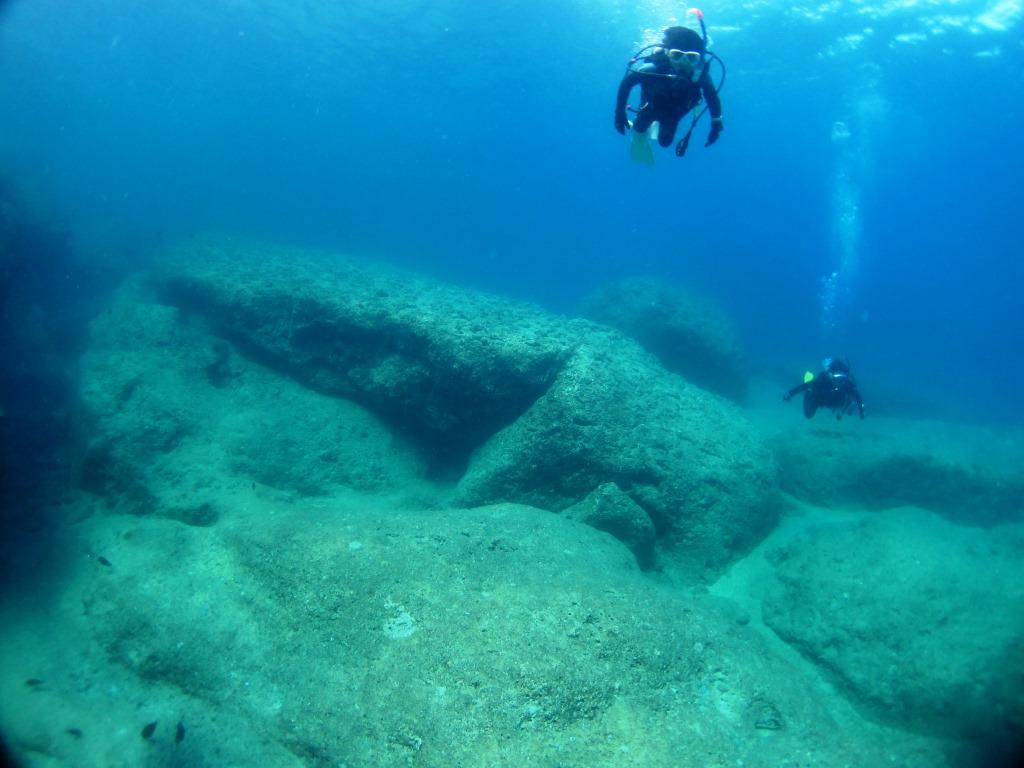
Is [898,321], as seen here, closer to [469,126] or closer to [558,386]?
[558,386]

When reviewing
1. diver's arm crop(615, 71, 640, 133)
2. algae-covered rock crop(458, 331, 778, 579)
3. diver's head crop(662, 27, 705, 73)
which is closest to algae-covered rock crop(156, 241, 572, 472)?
algae-covered rock crop(458, 331, 778, 579)

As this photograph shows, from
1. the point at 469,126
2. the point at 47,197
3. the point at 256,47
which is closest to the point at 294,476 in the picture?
the point at 47,197

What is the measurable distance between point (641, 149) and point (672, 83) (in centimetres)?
73

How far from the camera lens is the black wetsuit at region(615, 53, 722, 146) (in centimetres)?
518

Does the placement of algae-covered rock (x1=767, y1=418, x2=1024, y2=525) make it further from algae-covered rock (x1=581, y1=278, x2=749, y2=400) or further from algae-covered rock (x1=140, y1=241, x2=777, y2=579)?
algae-covered rock (x1=581, y1=278, x2=749, y2=400)

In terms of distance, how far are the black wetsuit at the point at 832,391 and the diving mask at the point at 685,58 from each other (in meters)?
5.67

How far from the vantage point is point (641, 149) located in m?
5.78

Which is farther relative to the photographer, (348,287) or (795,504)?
(348,287)

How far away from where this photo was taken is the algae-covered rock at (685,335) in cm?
1503

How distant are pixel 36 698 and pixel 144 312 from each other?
6728mm

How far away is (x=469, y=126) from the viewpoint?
70125mm

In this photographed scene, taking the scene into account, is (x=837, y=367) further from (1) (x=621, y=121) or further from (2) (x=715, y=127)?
(1) (x=621, y=121)

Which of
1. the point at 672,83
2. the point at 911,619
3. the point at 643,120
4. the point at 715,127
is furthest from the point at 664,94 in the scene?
the point at 911,619

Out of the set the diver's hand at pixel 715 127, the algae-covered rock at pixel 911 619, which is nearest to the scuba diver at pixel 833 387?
the algae-covered rock at pixel 911 619
